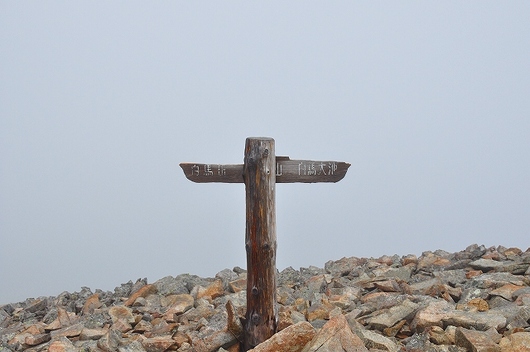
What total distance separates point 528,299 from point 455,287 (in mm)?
2034

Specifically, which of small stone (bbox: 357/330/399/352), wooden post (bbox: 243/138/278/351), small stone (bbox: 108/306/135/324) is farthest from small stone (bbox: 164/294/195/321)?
small stone (bbox: 357/330/399/352)

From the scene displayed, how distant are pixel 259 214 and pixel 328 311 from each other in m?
2.85

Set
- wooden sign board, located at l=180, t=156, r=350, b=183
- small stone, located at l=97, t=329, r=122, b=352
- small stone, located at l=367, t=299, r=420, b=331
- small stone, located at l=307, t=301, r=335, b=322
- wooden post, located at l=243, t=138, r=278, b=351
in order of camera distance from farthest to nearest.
Answer: 1. small stone, located at l=307, t=301, r=335, b=322
2. small stone, located at l=97, t=329, r=122, b=352
3. small stone, located at l=367, t=299, r=420, b=331
4. wooden sign board, located at l=180, t=156, r=350, b=183
5. wooden post, located at l=243, t=138, r=278, b=351

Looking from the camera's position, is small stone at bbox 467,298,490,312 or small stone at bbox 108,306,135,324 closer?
small stone at bbox 467,298,490,312

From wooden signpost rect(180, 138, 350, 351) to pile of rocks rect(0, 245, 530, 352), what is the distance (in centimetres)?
38

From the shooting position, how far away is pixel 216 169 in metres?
8.96

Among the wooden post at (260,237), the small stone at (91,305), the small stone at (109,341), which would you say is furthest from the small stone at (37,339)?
the wooden post at (260,237)

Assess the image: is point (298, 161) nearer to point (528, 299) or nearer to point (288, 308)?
point (288, 308)

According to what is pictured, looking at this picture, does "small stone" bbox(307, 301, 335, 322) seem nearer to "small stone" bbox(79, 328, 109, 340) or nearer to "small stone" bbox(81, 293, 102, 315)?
"small stone" bbox(79, 328, 109, 340)

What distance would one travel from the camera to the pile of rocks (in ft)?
27.8

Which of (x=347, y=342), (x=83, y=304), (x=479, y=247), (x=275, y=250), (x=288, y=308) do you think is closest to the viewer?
(x=347, y=342)

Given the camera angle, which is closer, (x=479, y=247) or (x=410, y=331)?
(x=410, y=331)

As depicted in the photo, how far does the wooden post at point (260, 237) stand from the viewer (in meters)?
8.60

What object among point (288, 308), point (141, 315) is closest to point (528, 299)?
point (288, 308)
